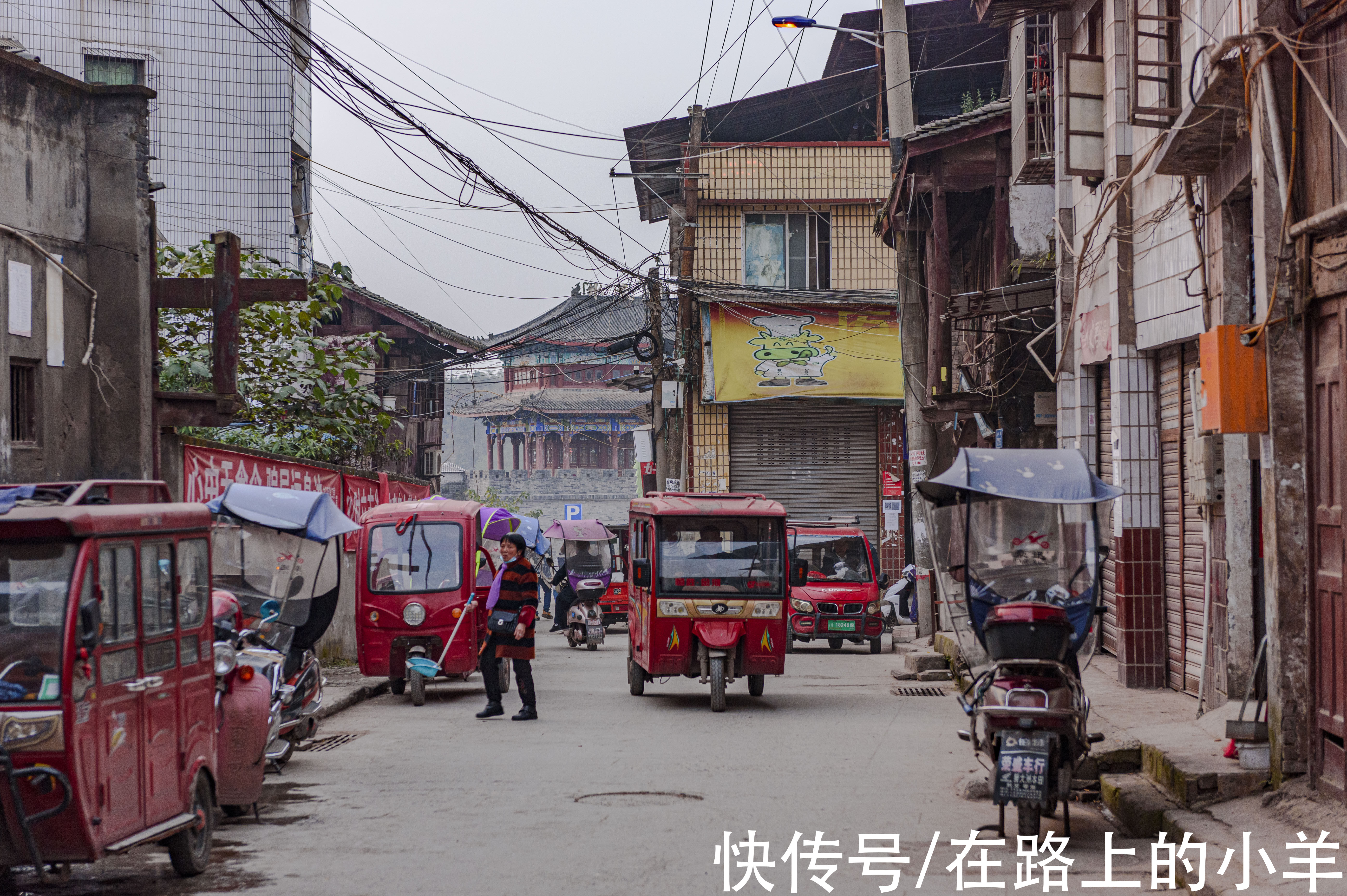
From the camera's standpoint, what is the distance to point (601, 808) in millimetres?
9117

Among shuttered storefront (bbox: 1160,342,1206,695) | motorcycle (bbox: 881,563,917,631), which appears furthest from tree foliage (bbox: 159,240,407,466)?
motorcycle (bbox: 881,563,917,631)

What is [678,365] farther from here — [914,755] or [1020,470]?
[1020,470]

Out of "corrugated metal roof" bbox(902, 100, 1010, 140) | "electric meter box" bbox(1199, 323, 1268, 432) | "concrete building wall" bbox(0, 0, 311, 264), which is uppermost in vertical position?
"concrete building wall" bbox(0, 0, 311, 264)

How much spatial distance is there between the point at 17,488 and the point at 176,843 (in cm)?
203

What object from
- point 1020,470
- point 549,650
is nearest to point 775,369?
point 549,650

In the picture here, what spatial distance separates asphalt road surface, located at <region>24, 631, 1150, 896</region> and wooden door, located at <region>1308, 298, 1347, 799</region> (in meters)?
1.25

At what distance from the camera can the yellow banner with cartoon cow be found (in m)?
32.2

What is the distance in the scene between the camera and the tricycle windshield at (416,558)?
16.5 meters

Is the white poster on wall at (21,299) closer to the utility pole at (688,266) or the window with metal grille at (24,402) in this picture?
the window with metal grille at (24,402)

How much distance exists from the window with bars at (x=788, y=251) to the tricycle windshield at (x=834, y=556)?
10172 mm

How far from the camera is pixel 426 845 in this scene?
796cm

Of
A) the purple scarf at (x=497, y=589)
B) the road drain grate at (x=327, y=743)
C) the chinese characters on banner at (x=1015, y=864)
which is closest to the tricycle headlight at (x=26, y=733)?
the chinese characters on banner at (x=1015, y=864)

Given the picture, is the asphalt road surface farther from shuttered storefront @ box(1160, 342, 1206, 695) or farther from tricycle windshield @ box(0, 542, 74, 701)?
shuttered storefront @ box(1160, 342, 1206, 695)

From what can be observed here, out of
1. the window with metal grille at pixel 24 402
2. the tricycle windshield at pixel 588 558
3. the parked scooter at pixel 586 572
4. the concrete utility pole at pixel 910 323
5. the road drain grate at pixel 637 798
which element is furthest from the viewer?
the tricycle windshield at pixel 588 558
